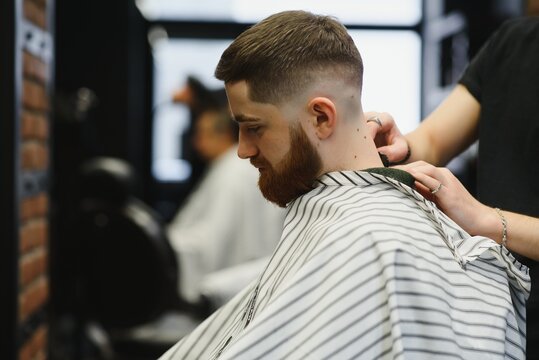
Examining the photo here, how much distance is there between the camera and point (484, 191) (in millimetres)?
1743

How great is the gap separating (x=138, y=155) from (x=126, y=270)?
3101 mm

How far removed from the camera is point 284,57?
4.55 feet

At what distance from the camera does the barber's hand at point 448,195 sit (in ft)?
4.64

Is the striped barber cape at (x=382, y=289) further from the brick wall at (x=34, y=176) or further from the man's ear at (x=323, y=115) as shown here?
the brick wall at (x=34, y=176)

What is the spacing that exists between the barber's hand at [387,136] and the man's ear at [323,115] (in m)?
0.21

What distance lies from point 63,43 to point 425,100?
2737mm

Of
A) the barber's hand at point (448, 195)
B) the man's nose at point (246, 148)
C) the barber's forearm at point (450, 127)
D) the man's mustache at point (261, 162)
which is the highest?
the barber's forearm at point (450, 127)

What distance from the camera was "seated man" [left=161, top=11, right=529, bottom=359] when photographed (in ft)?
4.13

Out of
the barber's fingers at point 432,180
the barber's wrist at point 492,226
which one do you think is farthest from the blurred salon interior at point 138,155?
the barber's wrist at point 492,226

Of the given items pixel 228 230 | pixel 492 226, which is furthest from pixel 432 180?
pixel 228 230

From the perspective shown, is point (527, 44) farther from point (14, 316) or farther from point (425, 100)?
point (425, 100)

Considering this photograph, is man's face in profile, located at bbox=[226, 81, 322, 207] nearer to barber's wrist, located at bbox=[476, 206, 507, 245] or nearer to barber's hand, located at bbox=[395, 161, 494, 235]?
barber's hand, located at bbox=[395, 161, 494, 235]

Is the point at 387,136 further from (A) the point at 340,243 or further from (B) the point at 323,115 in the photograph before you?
(A) the point at 340,243

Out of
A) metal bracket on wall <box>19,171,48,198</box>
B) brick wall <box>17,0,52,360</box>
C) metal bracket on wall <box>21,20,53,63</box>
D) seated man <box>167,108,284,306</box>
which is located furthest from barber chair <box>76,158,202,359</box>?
metal bracket on wall <box>21,20,53,63</box>
